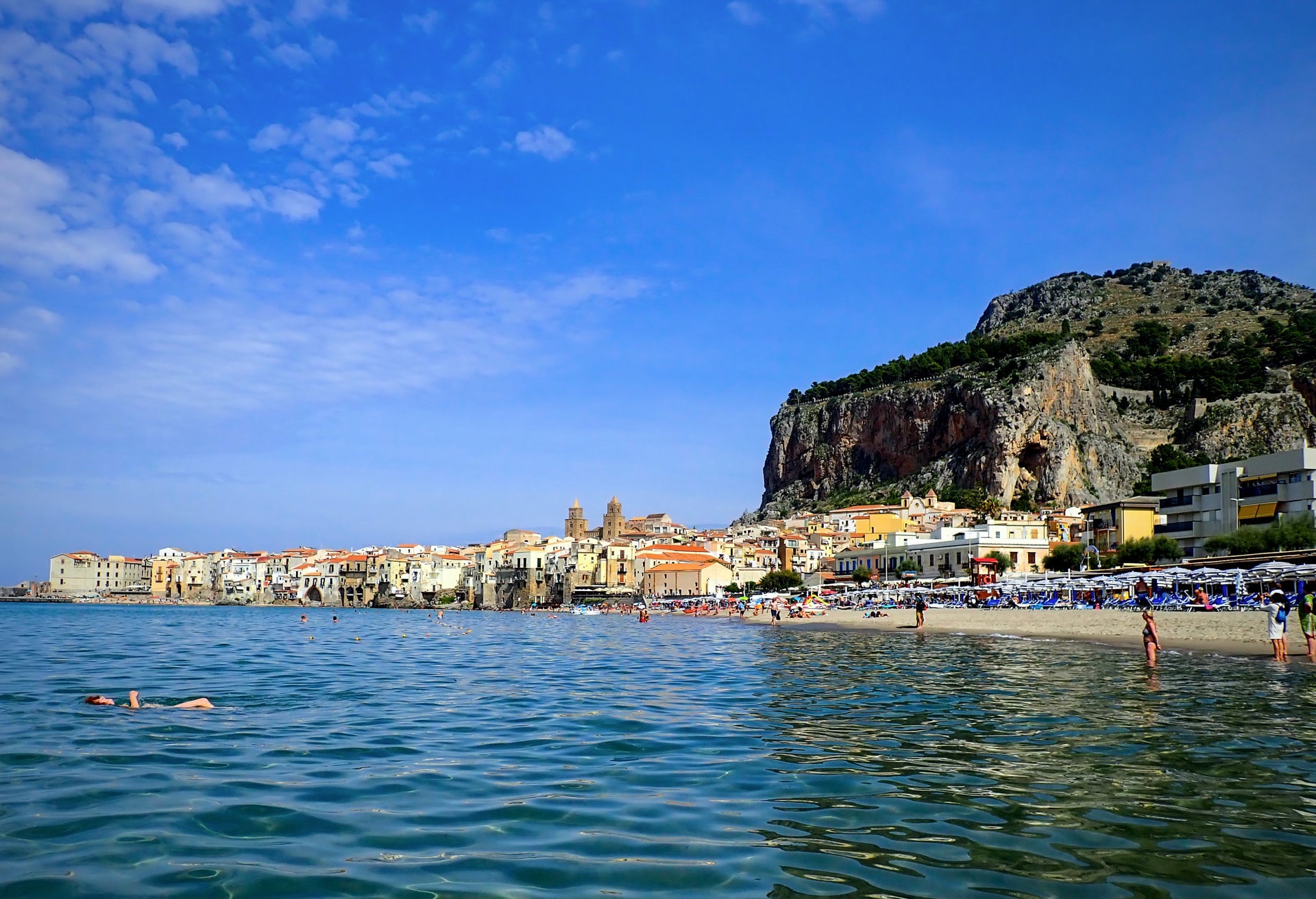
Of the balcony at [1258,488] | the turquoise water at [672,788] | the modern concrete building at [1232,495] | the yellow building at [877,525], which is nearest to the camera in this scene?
the turquoise water at [672,788]

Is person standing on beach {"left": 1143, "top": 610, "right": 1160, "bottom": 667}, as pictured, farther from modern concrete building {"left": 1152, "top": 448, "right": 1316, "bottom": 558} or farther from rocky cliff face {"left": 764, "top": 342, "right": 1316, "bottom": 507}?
rocky cliff face {"left": 764, "top": 342, "right": 1316, "bottom": 507}

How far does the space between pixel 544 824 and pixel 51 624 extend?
58.9 m

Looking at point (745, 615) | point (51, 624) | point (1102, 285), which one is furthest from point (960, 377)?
point (51, 624)

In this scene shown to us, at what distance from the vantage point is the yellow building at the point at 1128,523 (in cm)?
6338

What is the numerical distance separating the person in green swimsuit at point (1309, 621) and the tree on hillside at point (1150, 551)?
3401cm

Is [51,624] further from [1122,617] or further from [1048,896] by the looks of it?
[1048,896]

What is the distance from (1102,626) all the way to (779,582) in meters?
50.5

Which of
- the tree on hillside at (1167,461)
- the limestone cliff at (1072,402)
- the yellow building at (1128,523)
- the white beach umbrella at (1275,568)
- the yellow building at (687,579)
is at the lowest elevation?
the yellow building at (687,579)

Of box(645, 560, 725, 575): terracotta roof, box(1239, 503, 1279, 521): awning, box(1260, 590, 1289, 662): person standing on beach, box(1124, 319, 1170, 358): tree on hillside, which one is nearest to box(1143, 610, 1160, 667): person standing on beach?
box(1260, 590, 1289, 662): person standing on beach

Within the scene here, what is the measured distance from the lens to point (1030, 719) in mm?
12383

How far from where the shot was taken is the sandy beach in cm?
2570

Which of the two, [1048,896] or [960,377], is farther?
[960,377]

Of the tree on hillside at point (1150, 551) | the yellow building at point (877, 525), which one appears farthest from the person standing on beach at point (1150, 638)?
the yellow building at point (877, 525)

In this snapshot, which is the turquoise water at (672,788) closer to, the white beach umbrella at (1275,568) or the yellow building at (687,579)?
the white beach umbrella at (1275,568)
